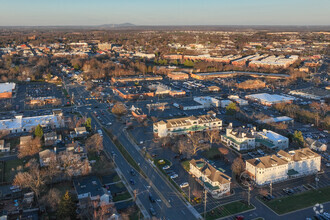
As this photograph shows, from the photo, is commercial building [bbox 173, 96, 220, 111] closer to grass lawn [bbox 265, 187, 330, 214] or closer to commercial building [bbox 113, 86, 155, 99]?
commercial building [bbox 113, 86, 155, 99]

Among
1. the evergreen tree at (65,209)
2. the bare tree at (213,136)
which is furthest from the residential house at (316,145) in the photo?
the evergreen tree at (65,209)

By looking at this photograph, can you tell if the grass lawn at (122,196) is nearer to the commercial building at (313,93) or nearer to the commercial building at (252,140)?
the commercial building at (252,140)

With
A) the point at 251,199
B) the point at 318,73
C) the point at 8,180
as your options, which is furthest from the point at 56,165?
the point at 318,73

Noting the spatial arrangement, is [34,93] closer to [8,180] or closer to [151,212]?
[8,180]

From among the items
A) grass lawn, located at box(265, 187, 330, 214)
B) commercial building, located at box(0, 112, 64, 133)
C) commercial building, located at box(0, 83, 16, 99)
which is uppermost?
commercial building, located at box(0, 83, 16, 99)

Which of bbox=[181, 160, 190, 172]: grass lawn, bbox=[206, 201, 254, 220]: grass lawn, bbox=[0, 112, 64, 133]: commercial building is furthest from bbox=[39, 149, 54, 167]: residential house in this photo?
bbox=[206, 201, 254, 220]: grass lawn

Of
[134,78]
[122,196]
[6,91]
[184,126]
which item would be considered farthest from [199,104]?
[6,91]
